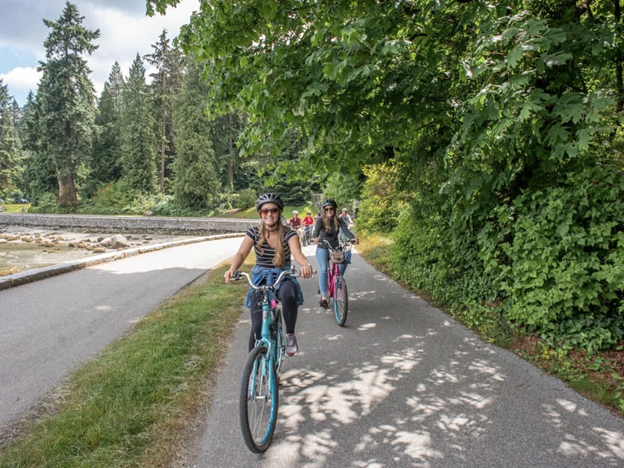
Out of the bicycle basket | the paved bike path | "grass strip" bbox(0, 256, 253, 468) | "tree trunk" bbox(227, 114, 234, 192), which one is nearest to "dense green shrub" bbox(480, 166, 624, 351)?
the paved bike path

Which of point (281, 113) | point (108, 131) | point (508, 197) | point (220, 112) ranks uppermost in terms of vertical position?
point (108, 131)

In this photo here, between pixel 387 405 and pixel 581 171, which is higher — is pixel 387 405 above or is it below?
below

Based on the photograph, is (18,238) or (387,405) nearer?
(387,405)

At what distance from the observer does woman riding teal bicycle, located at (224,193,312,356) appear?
3523 mm

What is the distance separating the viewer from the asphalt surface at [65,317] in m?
4.22

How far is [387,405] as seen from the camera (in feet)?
11.3

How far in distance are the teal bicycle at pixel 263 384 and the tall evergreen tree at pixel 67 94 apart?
49393 mm

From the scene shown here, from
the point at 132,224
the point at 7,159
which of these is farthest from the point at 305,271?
the point at 7,159

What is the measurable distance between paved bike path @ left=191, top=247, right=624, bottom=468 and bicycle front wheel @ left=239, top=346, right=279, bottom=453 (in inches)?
5.0

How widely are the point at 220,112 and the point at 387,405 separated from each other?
479 centimetres

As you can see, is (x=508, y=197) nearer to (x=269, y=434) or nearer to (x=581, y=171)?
(x=581, y=171)

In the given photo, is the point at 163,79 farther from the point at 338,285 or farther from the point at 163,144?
the point at 338,285

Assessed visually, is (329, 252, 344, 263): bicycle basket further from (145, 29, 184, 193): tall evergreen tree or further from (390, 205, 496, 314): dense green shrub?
(145, 29, 184, 193): tall evergreen tree

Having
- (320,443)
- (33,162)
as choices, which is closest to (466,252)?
(320,443)
